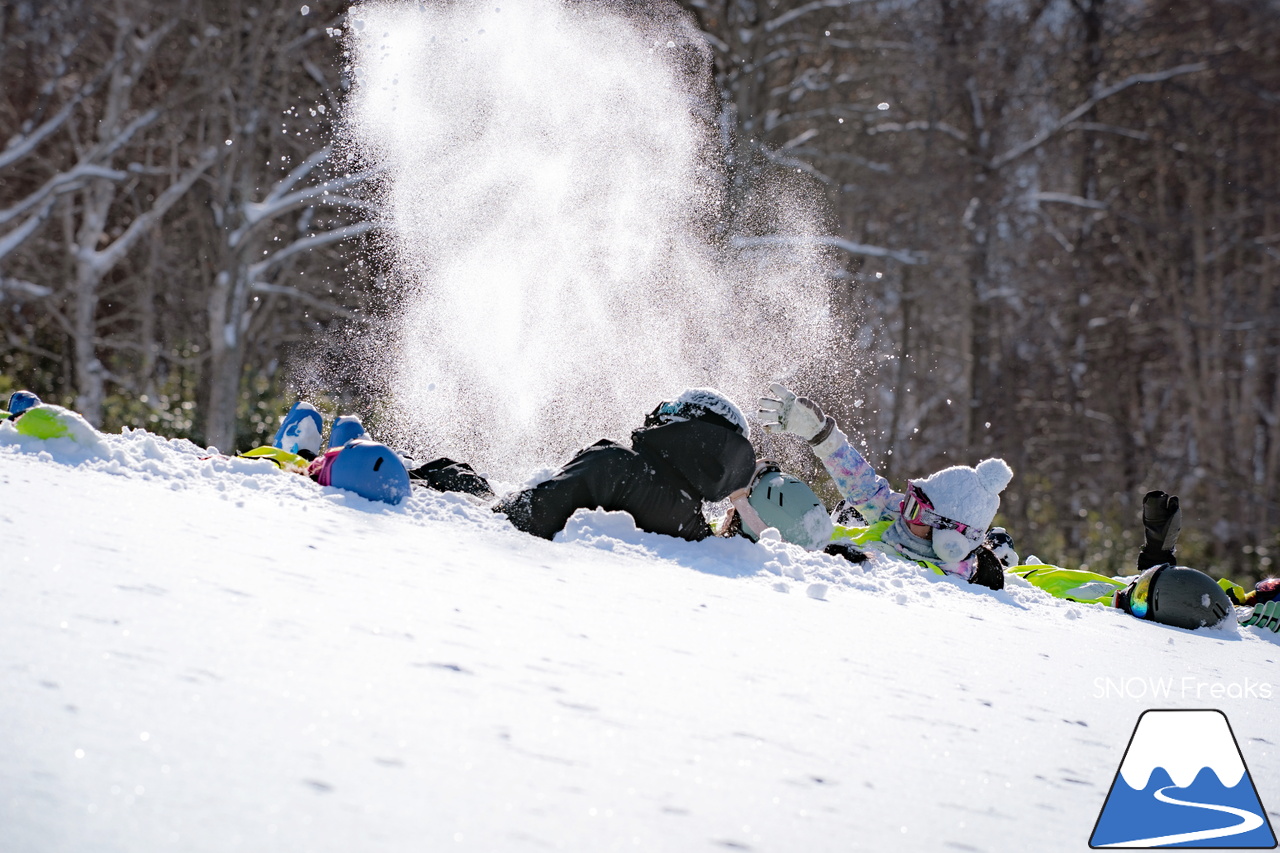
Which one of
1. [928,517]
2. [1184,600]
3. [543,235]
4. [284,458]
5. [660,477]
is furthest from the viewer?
[543,235]

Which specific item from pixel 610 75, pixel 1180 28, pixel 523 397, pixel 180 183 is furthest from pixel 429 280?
pixel 1180 28

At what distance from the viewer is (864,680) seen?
8.33ft

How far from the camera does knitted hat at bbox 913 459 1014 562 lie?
14.9ft

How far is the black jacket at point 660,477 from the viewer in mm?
3967

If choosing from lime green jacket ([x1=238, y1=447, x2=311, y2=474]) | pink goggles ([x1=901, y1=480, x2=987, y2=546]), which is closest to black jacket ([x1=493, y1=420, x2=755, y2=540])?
pink goggles ([x1=901, y1=480, x2=987, y2=546])

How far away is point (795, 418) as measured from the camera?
4.95m

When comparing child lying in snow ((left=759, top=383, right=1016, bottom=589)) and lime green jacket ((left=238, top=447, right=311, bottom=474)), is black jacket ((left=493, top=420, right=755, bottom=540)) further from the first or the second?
lime green jacket ((left=238, top=447, right=311, bottom=474))

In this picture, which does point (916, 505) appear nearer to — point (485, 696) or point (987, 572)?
point (987, 572)

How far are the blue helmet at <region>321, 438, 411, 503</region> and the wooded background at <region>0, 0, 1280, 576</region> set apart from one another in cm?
939

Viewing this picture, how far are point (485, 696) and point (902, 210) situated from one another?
55.4ft

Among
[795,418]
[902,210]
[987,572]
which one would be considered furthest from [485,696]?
[902,210]

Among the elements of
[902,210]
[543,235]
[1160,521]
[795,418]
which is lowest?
[1160,521]

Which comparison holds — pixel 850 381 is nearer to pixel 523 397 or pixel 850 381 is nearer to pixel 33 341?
pixel 523 397

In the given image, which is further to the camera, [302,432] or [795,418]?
[302,432]
